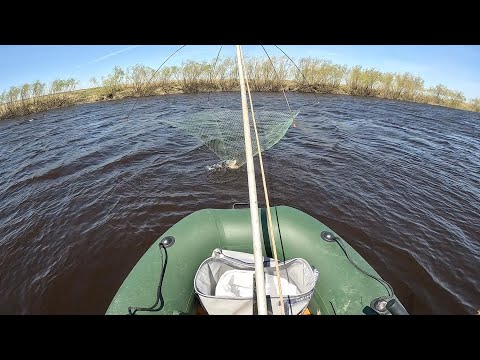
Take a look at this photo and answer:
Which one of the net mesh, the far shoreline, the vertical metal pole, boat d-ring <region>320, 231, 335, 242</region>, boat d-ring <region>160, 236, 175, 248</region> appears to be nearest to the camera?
the vertical metal pole

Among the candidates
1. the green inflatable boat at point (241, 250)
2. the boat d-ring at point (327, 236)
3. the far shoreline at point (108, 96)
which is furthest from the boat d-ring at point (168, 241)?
the far shoreline at point (108, 96)

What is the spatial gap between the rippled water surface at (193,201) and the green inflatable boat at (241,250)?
2.16 metres

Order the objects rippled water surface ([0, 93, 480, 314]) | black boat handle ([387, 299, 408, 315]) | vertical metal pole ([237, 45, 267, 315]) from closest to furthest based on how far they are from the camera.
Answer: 1. vertical metal pole ([237, 45, 267, 315])
2. black boat handle ([387, 299, 408, 315])
3. rippled water surface ([0, 93, 480, 314])

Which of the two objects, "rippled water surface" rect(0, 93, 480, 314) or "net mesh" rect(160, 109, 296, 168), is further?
"net mesh" rect(160, 109, 296, 168)

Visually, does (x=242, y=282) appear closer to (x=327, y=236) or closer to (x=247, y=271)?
(x=247, y=271)

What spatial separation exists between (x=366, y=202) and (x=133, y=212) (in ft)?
24.3

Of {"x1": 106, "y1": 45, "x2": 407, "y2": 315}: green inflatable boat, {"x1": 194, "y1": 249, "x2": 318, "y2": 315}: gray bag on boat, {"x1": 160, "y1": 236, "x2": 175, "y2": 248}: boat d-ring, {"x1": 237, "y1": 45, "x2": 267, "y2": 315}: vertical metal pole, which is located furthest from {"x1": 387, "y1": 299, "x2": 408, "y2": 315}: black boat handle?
{"x1": 160, "y1": 236, "x2": 175, "y2": 248}: boat d-ring

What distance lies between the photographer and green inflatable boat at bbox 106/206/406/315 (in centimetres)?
349

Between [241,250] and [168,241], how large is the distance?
136 cm

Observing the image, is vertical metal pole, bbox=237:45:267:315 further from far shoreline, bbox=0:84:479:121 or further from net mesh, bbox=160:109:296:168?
far shoreline, bbox=0:84:479:121

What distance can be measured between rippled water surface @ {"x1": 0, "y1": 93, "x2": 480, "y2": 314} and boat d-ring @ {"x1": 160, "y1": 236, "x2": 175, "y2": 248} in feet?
6.99

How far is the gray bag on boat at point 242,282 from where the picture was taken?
338cm
